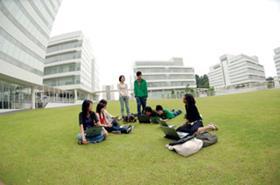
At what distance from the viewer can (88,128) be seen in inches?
154

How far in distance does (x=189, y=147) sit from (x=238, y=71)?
10839 cm

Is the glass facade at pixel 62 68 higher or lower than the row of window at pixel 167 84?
higher

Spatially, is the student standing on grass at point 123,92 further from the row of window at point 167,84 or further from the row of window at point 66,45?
the row of window at point 167,84

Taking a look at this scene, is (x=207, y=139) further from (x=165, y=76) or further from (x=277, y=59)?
(x=277, y=59)

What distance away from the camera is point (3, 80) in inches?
800

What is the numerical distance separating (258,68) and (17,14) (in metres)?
113

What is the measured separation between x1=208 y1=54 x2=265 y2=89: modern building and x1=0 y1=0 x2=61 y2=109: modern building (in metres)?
80.6

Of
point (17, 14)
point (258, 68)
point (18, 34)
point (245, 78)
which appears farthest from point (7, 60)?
point (258, 68)

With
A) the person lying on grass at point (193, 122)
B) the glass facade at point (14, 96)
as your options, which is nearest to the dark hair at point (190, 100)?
the person lying on grass at point (193, 122)

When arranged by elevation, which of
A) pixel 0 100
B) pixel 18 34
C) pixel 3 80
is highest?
pixel 18 34

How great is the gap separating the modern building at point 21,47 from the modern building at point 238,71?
80647 mm

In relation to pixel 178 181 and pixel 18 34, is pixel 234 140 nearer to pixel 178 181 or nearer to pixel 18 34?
pixel 178 181

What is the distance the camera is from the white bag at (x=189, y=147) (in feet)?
9.44

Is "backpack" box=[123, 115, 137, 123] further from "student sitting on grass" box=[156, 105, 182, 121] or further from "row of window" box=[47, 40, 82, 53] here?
"row of window" box=[47, 40, 82, 53]
